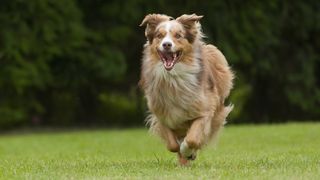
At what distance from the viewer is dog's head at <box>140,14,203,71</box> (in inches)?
439

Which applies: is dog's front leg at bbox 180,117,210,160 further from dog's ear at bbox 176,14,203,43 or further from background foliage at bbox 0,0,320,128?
background foliage at bbox 0,0,320,128

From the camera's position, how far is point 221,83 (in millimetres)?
12852

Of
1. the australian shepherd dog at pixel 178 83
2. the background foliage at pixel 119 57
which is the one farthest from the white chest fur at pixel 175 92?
the background foliage at pixel 119 57

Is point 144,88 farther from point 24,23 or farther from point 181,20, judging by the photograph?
point 24,23

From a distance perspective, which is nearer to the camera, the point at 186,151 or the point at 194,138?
the point at 194,138

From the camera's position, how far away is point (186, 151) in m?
11.5

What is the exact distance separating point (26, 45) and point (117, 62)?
139 inches

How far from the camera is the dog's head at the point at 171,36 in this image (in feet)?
36.6

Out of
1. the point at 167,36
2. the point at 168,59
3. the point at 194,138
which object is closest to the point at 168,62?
the point at 168,59

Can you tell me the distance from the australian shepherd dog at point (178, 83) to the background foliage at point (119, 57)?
17.8m

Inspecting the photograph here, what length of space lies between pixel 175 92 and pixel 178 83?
131mm

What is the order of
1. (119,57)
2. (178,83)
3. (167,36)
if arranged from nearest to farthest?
(167,36) → (178,83) → (119,57)

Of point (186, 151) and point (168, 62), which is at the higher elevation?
point (168, 62)

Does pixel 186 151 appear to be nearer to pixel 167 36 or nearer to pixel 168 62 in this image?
pixel 168 62
